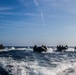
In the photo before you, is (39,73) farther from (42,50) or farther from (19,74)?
(42,50)

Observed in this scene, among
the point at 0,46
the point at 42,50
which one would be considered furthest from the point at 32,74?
the point at 0,46

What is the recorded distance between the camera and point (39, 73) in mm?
16609

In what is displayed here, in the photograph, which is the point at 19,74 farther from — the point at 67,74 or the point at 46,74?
the point at 67,74

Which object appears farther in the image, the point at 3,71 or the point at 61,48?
the point at 61,48

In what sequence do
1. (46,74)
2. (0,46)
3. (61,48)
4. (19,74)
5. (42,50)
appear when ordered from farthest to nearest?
(61,48) < (0,46) < (42,50) < (46,74) < (19,74)

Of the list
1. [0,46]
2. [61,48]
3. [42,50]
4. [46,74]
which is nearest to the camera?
[46,74]

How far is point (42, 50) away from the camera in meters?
76.2

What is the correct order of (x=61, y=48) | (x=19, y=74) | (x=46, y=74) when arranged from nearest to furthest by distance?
(x=19, y=74), (x=46, y=74), (x=61, y=48)

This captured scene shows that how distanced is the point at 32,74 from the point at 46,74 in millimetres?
1201

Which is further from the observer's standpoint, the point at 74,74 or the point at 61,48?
the point at 61,48

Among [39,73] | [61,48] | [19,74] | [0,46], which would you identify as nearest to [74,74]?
[39,73]

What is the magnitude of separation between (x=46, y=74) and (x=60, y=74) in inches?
55.4

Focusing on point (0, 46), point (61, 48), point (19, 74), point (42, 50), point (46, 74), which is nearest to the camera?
point (19, 74)

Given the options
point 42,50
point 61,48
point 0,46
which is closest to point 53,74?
point 42,50
